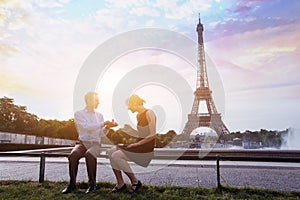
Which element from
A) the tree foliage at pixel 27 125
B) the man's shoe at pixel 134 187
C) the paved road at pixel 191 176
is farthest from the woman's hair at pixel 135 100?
the tree foliage at pixel 27 125

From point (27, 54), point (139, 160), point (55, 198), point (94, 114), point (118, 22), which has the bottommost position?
point (55, 198)

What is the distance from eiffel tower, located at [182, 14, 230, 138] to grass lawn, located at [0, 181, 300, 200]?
19.1m

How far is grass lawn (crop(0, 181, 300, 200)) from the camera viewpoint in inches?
125

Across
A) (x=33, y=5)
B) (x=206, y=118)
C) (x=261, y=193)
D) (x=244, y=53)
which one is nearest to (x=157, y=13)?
(x=33, y=5)

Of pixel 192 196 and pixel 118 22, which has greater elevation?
pixel 118 22

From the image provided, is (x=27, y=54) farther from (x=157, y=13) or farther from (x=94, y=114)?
(x=94, y=114)

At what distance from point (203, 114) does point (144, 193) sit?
2146cm

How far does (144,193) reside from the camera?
10.9 ft

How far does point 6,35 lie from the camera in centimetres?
855

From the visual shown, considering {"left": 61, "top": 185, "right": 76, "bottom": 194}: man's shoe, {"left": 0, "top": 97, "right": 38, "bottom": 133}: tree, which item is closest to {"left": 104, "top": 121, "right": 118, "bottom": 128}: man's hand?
{"left": 61, "top": 185, "right": 76, "bottom": 194}: man's shoe

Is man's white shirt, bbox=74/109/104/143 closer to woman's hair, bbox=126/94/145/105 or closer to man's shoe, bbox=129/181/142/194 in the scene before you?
woman's hair, bbox=126/94/145/105

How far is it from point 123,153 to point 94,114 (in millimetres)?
702

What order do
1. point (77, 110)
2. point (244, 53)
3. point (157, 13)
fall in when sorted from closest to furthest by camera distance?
point (77, 110), point (157, 13), point (244, 53)

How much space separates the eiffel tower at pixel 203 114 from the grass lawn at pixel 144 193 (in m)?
19.1
